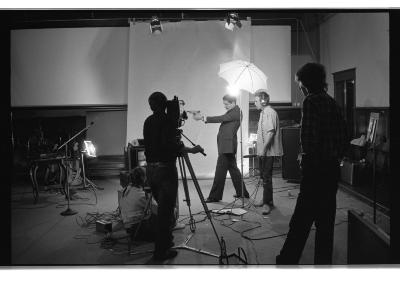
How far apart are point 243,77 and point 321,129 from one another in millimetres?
2446

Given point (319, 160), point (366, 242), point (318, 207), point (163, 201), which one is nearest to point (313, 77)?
point (319, 160)

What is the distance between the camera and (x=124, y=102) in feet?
24.0

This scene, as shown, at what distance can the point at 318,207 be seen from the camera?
278cm

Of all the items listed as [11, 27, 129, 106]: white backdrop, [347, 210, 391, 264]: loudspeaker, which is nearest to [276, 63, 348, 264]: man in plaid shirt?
[347, 210, 391, 264]: loudspeaker

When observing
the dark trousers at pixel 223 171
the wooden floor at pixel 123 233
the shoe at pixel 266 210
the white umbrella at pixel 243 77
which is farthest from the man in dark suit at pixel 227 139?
the shoe at pixel 266 210

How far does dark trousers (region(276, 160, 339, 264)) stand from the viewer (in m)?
2.76

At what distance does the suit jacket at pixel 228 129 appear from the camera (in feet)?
16.8

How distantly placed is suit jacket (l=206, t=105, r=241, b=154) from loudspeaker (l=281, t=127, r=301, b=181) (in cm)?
162

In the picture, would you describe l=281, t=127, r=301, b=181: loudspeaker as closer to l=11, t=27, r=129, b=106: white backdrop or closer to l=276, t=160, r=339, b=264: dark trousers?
l=11, t=27, r=129, b=106: white backdrop

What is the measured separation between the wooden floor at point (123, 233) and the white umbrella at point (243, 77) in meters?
1.65

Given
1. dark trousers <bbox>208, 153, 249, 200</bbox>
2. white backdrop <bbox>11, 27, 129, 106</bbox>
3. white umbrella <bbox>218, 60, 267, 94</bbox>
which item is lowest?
dark trousers <bbox>208, 153, 249, 200</bbox>

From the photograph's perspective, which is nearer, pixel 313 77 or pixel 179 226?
pixel 313 77

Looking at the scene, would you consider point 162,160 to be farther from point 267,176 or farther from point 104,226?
point 267,176

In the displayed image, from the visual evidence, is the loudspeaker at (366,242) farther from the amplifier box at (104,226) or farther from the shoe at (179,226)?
the amplifier box at (104,226)
